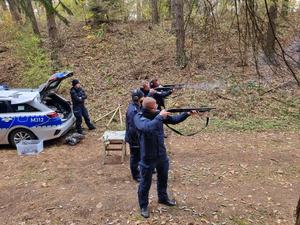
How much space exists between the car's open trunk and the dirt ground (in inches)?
40.4

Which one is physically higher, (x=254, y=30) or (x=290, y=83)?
(x=254, y=30)

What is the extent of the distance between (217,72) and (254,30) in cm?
1249

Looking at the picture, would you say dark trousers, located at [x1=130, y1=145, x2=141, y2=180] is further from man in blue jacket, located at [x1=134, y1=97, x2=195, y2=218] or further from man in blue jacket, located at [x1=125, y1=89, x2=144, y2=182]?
man in blue jacket, located at [x1=134, y1=97, x2=195, y2=218]

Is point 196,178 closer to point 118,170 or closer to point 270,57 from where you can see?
point 118,170

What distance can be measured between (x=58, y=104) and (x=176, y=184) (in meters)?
5.08

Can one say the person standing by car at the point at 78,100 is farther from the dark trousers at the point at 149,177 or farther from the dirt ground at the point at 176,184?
the dark trousers at the point at 149,177

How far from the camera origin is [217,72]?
1507 cm

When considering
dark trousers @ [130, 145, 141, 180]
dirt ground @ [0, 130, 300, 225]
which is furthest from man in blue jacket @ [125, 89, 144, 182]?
dirt ground @ [0, 130, 300, 225]

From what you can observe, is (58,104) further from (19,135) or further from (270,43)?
(270,43)

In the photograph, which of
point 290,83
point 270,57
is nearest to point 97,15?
point 290,83

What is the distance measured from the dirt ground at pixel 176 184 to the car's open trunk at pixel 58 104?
1.03m

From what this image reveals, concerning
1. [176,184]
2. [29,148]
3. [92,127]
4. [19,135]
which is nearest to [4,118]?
[19,135]

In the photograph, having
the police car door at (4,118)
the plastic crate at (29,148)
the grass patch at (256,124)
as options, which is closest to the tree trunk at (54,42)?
the police car door at (4,118)

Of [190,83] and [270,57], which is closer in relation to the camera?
[270,57]
